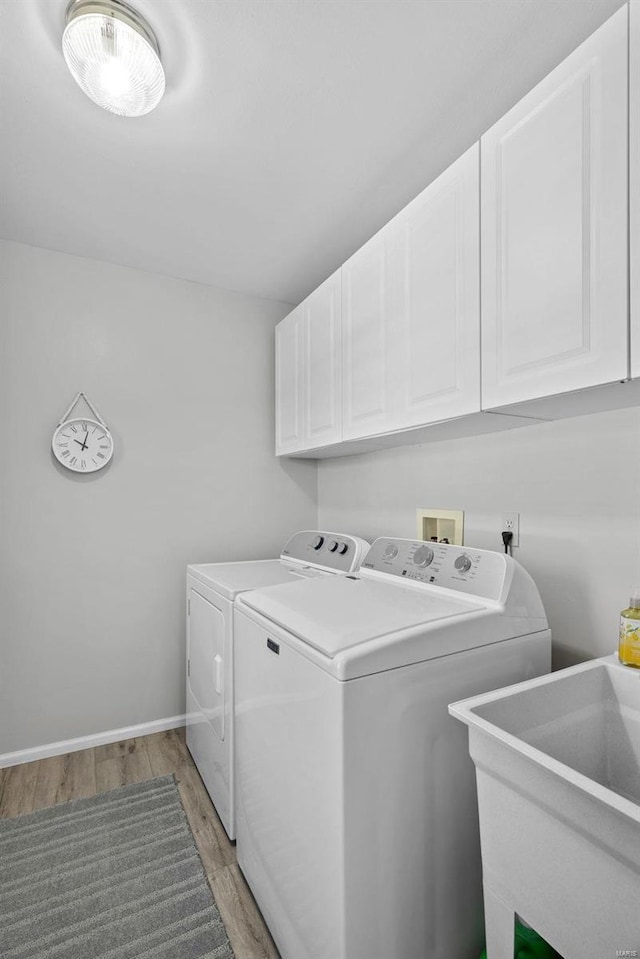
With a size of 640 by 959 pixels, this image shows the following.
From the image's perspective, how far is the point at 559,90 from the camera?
1.06 metres

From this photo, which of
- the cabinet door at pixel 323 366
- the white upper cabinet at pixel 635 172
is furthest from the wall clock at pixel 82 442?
the white upper cabinet at pixel 635 172

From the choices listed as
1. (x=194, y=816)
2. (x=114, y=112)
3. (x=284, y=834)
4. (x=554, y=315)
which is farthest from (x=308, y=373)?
(x=194, y=816)

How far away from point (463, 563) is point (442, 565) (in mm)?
91

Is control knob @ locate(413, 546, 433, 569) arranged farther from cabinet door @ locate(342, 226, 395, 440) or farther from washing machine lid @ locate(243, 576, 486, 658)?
cabinet door @ locate(342, 226, 395, 440)

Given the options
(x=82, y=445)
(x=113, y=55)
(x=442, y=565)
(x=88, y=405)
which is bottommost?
(x=442, y=565)

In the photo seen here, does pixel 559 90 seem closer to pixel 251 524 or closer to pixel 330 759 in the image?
pixel 330 759

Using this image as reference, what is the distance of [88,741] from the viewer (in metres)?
2.36

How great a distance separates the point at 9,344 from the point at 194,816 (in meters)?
2.23

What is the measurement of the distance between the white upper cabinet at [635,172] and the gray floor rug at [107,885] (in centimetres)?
188

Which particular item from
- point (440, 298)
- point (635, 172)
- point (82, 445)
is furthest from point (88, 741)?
point (635, 172)

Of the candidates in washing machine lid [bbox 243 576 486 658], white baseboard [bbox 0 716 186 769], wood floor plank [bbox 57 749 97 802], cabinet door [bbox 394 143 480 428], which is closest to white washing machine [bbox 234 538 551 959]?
washing machine lid [bbox 243 576 486 658]

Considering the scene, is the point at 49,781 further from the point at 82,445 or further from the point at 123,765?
the point at 82,445

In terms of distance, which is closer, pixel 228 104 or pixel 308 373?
pixel 228 104

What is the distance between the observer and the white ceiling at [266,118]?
46.6 inches
